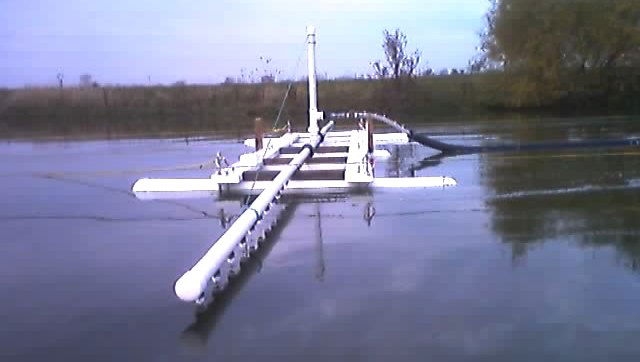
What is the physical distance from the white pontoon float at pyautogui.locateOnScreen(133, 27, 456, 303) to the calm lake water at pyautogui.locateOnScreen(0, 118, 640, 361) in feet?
0.74

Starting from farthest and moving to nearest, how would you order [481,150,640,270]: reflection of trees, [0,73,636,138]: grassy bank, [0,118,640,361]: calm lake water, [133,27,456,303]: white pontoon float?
[0,73,636,138]: grassy bank, [481,150,640,270]: reflection of trees, [133,27,456,303]: white pontoon float, [0,118,640,361]: calm lake water

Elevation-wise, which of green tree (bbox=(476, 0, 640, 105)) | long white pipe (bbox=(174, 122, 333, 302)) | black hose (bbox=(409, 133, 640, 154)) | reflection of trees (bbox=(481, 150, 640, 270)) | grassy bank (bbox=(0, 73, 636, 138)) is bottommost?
reflection of trees (bbox=(481, 150, 640, 270))

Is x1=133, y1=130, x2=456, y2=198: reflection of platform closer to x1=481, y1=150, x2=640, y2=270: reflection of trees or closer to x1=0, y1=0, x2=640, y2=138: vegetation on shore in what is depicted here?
x1=481, y1=150, x2=640, y2=270: reflection of trees

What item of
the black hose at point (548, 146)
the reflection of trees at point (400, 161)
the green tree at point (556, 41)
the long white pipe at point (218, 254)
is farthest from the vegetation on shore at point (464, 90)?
the long white pipe at point (218, 254)

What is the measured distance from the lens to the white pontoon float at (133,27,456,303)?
502cm

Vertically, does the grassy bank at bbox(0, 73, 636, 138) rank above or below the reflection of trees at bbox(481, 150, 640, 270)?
above

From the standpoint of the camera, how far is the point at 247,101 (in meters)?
38.4

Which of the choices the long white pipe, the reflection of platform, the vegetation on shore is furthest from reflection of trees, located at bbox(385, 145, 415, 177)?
the vegetation on shore

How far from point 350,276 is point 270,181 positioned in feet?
15.6

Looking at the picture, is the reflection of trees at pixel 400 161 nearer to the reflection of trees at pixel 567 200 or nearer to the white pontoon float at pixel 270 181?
the white pontoon float at pixel 270 181

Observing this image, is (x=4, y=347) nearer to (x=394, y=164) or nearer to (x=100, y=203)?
(x=100, y=203)

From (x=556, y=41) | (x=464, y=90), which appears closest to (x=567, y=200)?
(x=556, y=41)

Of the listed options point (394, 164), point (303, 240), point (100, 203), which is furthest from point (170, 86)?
point (303, 240)

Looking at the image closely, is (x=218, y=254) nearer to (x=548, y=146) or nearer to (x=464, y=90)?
(x=548, y=146)
